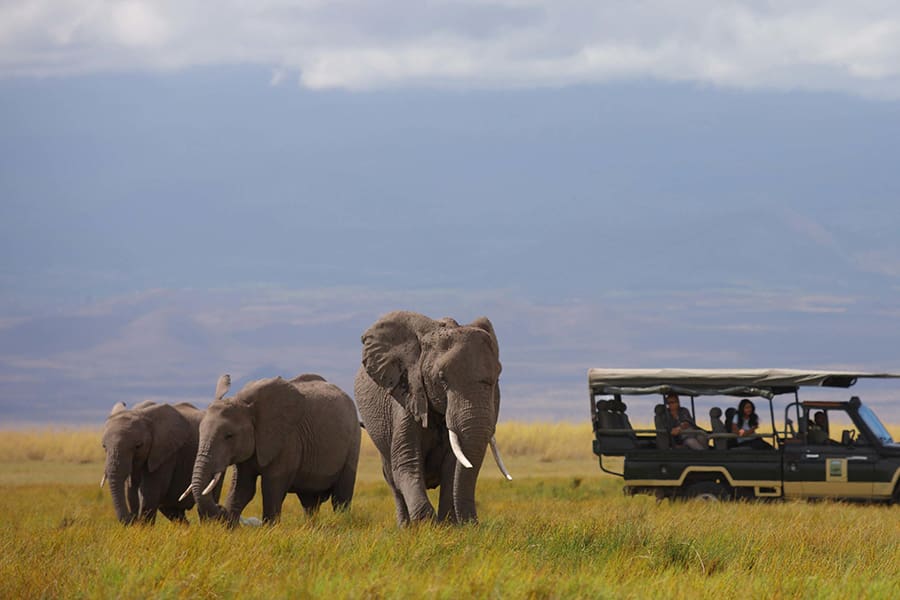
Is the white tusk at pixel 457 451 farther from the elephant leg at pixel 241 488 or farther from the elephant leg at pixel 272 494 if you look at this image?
the elephant leg at pixel 241 488

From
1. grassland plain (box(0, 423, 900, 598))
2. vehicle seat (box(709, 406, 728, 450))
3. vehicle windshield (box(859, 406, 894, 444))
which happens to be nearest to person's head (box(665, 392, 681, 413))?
vehicle seat (box(709, 406, 728, 450))

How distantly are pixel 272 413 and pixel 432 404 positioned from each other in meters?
3.11

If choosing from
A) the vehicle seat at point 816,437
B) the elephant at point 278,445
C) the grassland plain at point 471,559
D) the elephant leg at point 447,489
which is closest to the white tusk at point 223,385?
the elephant at point 278,445

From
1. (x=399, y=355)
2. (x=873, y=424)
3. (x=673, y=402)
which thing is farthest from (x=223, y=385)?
(x=873, y=424)

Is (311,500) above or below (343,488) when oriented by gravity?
below

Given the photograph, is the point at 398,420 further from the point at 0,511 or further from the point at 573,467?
the point at 573,467

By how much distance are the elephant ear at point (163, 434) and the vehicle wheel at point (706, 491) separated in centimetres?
877

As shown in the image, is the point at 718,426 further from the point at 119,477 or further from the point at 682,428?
the point at 119,477

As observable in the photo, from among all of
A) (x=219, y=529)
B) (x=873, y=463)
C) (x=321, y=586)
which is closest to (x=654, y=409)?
(x=873, y=463)

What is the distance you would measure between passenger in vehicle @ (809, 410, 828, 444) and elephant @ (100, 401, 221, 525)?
396 inches

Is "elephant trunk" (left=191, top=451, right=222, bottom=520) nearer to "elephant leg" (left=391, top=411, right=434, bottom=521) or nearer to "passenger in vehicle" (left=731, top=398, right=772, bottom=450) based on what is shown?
"elephant leg" (left=391, top=411, right=434, bottom=521)

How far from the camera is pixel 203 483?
15.7m

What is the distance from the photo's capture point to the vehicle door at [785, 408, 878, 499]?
2170cm

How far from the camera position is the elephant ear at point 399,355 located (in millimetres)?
14057
